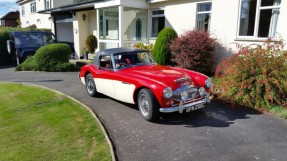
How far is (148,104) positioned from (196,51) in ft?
15.5

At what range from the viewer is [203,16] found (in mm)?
10383

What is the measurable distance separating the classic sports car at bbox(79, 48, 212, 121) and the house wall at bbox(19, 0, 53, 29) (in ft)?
60.5

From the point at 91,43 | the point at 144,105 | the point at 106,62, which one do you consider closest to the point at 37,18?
the point at 91,43

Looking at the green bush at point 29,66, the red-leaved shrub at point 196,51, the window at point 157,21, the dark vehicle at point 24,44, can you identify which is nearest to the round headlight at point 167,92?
the red-leaved shrub at point 196,51

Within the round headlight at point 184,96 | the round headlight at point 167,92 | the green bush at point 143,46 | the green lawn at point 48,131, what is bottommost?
the green lawn at point 48,131

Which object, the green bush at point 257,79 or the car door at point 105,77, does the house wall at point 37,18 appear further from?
the green bush at point 257,79

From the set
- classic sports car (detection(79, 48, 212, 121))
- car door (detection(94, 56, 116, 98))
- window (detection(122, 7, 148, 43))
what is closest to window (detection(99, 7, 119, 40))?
window (detection(122, 7, 148, 43))

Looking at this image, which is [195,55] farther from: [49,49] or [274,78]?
[49,49]

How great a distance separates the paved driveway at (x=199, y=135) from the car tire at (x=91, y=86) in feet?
2.84

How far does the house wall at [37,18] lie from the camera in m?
25.1

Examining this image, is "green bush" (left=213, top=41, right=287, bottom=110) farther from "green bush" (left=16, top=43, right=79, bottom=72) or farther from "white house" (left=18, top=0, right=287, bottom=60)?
"green bush" (left=16, top=43, right=79, bottom=72)

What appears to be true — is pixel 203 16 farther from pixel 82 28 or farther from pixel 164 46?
pixel 82 28

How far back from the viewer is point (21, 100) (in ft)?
22.7

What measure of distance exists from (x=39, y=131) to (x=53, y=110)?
4.09 ft
